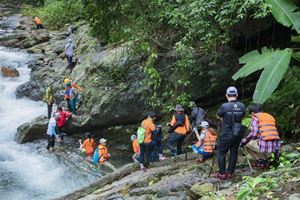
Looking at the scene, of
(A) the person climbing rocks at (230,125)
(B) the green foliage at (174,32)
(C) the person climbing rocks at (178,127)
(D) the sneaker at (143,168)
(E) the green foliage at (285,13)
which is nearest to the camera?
(E) the green foliage at (285,13)

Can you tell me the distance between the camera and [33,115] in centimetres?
1820

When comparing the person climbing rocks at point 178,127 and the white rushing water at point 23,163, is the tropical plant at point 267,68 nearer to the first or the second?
the person climbing rocks at point 178,127

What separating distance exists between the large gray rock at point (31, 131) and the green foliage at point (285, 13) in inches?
437

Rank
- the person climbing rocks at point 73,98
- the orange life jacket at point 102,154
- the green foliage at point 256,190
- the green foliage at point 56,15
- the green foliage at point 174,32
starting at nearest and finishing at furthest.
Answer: the green foliage at point 256,190 → the green foliage at point 174,32 → the orange life jacket at point 102,154 → the person climbing rocks at point 73,98 → the green foliage at point 56,15

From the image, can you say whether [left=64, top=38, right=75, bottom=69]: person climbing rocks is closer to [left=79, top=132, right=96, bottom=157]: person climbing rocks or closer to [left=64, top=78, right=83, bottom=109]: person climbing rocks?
[left=64, top=78, right=83, bottom=109]: person climbing rocks

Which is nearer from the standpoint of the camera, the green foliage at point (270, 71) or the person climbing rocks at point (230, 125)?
the green foliage at point (270, 71)

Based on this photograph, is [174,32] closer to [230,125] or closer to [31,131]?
[230,125]

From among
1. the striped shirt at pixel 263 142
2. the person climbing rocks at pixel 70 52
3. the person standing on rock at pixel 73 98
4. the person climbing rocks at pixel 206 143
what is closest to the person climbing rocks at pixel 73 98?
the person standing on rock at pixel 73 98

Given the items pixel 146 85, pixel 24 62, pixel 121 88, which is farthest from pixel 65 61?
pixel 146 85

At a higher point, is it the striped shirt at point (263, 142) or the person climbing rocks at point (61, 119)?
the striped shirt at point (263, 142)

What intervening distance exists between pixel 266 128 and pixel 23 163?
925 cm

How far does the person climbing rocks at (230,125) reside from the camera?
24.6 feet

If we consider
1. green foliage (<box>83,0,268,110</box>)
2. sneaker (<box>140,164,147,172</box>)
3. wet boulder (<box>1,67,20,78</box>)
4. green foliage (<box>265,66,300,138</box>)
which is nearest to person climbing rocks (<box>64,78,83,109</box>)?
green foliage (<box>83,0,268,110</box>)

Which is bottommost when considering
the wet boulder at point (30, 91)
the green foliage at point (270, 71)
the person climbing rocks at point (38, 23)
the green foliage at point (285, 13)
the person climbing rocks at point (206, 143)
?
the person climbing rocks at point (206, 143)
